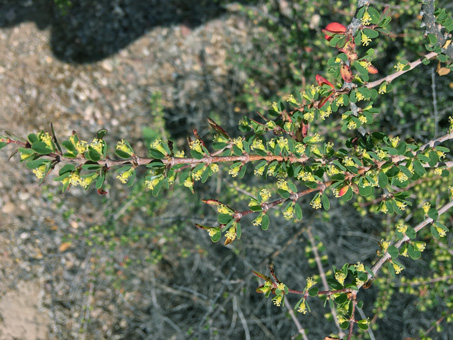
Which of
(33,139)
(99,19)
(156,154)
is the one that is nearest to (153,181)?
(156,154)

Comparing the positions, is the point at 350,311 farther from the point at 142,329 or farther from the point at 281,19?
the point at 281,19

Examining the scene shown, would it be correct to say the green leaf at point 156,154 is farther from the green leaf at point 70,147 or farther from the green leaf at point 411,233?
the green leaf at point 411,233

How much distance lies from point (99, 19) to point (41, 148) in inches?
134

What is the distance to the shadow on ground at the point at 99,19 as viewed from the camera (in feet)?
13.1

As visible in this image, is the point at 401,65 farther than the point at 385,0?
A: No

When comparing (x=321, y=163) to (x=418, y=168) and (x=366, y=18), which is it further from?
(x=366, y=18)

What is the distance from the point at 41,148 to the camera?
1.16 metres

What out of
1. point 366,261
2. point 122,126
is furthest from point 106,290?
point 366,261

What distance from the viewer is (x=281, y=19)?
3.83m

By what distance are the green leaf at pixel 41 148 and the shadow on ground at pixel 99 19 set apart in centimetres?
317

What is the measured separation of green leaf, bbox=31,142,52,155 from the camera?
1145 mm

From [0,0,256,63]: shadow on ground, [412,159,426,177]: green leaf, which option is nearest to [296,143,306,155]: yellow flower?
[412,159,426,177]: green leaf

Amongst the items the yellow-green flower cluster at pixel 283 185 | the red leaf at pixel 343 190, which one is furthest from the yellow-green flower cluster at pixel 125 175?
the red leaf at pixel 343 190

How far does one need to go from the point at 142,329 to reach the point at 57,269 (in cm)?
105
